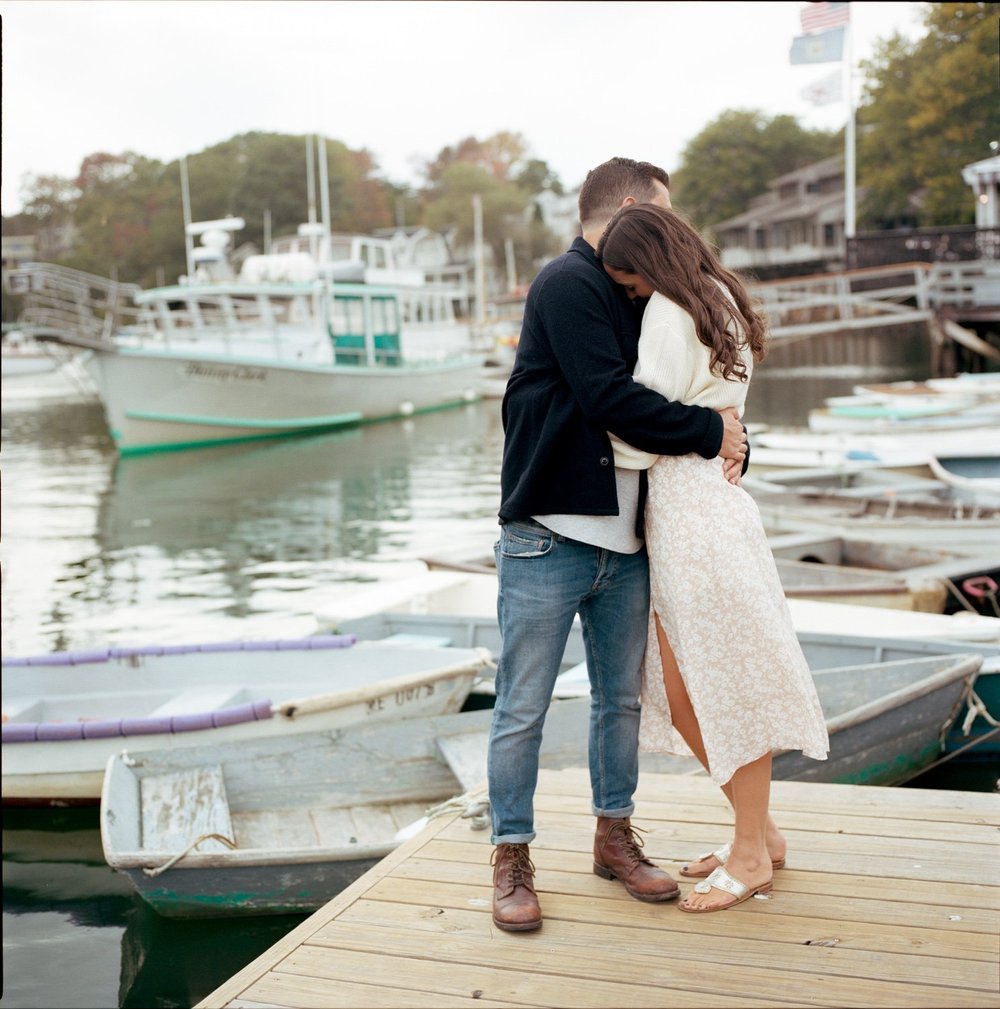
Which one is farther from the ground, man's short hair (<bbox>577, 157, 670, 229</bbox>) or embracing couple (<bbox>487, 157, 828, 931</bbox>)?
man's short hair (<bbox>577, 157, 670, 229</bbox>)

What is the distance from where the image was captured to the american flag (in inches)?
1112

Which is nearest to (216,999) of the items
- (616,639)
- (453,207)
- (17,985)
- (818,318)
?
(616,639)

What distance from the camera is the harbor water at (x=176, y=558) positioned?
15.6 feet

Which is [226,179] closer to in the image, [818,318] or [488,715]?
[818,318]

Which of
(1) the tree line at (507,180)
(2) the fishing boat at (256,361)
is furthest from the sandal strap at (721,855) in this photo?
(1) the tree line at (507,180)

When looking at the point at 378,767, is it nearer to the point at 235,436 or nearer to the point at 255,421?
the point at 235,436

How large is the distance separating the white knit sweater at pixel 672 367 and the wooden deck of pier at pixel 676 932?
982 mm

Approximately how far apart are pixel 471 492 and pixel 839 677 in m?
12.5

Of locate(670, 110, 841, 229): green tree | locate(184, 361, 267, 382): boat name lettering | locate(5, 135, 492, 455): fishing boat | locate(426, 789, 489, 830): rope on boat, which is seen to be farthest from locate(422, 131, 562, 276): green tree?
locate(426, 789, 489, 830): rope on boat

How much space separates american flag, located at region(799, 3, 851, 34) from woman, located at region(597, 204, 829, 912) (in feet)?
93.1

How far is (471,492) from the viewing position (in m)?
17.7

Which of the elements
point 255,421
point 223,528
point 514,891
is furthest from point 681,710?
point 255,421

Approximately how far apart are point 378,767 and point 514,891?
2.74 metres

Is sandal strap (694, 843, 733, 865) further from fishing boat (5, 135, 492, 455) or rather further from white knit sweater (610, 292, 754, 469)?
fishing boat (5, 135, 492, 455)
